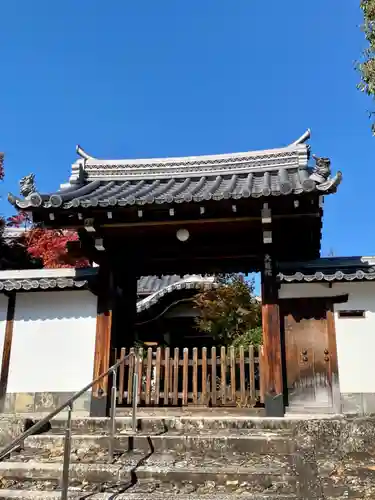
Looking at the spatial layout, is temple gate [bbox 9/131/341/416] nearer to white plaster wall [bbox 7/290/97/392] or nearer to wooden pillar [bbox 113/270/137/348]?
wooden pillar [bbox 113/270/137/348]

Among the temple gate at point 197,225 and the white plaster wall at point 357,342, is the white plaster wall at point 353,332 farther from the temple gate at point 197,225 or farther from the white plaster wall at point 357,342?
the temple gate at point 197,225

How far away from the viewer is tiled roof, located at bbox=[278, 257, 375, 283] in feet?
26.0

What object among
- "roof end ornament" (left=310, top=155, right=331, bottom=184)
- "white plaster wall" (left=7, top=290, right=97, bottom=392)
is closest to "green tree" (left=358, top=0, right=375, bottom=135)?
"roof end ornament" (left=310, top=155, right=331, bottom=184)

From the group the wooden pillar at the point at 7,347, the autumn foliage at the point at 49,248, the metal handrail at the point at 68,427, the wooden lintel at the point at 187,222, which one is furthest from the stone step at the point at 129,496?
the autumn foliage at the point at 49,248

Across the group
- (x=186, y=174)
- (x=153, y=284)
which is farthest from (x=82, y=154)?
(x=153, y=284)

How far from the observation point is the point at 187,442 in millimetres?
5836

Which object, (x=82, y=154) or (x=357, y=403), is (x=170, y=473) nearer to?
(x=357, y=403)

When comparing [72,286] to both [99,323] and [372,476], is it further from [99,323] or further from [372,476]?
[372,476]

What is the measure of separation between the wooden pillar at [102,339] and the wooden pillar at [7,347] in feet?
5.91

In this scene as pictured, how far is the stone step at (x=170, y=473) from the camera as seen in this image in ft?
15.7

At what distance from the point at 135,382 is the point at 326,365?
3609mm

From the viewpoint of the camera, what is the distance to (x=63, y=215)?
8.09m

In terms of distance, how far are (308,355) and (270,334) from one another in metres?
1.07

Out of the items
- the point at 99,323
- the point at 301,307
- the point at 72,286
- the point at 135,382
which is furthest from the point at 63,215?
the point at 301,307
